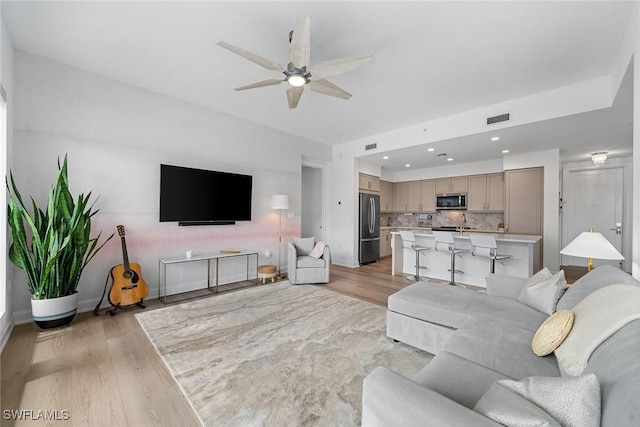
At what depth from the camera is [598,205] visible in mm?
5820

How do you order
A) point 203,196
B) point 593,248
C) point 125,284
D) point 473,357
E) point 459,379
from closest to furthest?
1. point 459,379
2. point 473,357
3. point 593,248
4. point 125,284
5. point 203,196

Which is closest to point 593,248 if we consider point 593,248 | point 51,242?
point 593,248

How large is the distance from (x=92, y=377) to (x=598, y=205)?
362 inches

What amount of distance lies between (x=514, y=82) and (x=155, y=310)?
5.41 metres

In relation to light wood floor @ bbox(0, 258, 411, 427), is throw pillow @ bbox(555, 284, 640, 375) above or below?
above

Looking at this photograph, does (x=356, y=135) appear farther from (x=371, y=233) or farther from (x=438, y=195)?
(x=438, y=195)

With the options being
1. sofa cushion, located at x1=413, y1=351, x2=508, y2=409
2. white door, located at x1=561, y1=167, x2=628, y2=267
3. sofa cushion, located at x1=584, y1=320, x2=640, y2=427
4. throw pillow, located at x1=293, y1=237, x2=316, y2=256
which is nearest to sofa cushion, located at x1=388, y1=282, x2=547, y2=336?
sofa cushion, located at x1=413, y1=351, x2=508, y2=409

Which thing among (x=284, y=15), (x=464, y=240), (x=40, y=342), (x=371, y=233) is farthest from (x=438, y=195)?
(x=40, y=342)

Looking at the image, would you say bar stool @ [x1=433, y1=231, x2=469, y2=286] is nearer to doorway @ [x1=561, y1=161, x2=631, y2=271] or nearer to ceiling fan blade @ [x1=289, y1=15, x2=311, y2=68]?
ceiling fan blade @ [x1=289, y1=15, x2=311, y2=68]

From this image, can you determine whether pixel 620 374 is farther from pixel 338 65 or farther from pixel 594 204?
pixel 594 204

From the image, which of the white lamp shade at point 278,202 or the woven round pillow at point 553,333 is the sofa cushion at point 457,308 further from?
the white lamp shade at point 278,202

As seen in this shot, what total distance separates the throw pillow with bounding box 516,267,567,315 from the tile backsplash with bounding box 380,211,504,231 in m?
4.97

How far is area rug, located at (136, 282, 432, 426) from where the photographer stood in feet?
5.30

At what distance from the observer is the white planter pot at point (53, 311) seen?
2508mm
